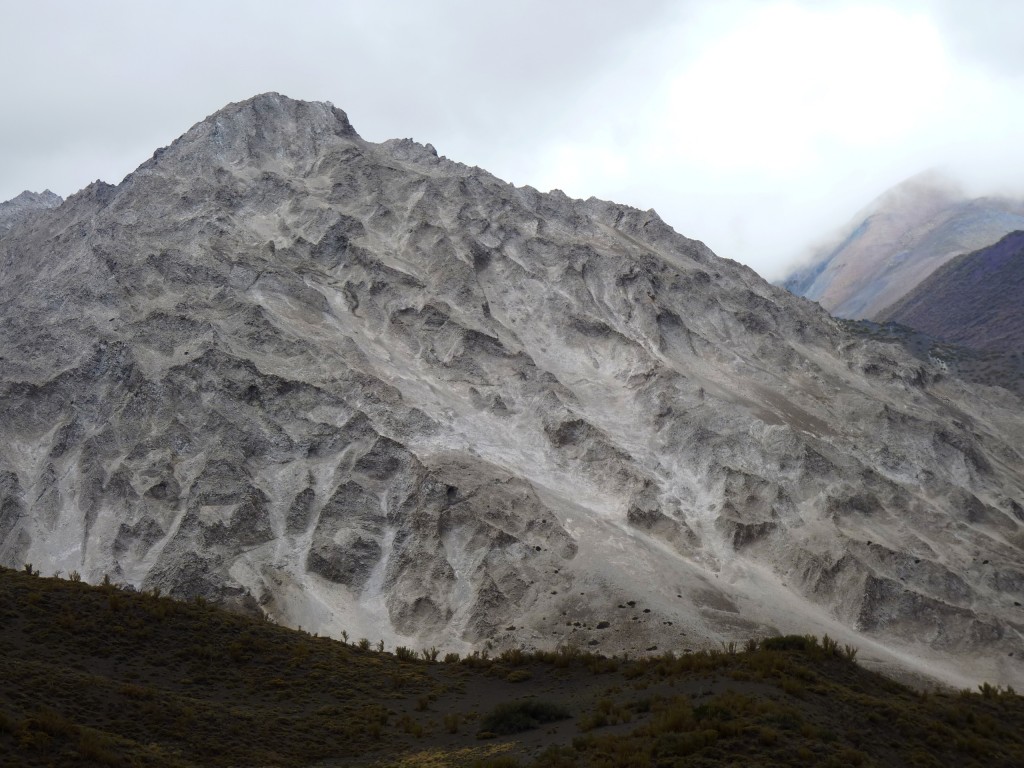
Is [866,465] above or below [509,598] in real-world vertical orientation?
above

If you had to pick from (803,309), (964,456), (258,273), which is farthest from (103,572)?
(803,309)

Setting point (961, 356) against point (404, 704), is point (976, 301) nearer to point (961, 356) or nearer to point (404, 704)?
Result: point (961, 356)

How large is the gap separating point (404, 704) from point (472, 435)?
1717 inches

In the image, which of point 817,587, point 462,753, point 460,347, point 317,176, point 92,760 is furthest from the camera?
point 317,176

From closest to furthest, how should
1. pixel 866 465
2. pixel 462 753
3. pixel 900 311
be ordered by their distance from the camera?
pixel 462 753 → pixel 866 465 → pixel 900 311

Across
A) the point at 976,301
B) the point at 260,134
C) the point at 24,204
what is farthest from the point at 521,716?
the point at 976,301

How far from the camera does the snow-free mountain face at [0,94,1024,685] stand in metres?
63.1

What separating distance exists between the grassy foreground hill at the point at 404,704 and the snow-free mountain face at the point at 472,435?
23617 millimetres

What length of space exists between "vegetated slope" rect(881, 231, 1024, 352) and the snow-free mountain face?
60.8 meters

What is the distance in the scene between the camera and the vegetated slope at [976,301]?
537 ft

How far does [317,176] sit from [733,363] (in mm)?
51573

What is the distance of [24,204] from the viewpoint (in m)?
160

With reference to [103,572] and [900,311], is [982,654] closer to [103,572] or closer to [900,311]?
[103,572]

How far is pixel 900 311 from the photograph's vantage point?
186250mm
